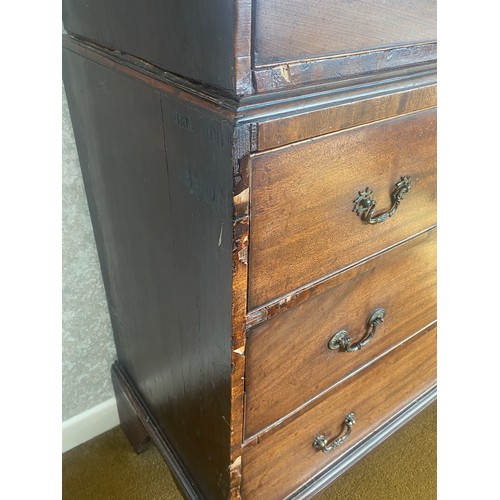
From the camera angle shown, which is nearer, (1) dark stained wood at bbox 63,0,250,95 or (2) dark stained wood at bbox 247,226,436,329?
(1) dark stained wood at bbox 63,0,250,95

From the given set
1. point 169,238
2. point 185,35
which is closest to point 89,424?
point 169,238

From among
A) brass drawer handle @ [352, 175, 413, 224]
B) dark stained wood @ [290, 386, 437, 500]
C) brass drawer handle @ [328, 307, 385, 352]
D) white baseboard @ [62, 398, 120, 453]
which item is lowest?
white baseboard @ [62, 398, 120, 453]

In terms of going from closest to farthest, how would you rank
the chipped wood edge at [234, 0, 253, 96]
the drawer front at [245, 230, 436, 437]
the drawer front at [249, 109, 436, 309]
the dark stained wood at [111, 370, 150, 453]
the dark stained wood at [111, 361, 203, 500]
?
1. the chipped wood edge at [234, 0, 253, 96]
2. the drawer front at [249, 109, 436, 309]
3. the drawer front at [245, 230, 436, 437]
4. the dark stained wood at [111, 361, 203, 500]
5. the dark stained wood at [111, 370, 150, 453]

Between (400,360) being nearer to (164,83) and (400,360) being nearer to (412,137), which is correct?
(412,137)

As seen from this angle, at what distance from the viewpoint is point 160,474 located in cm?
122

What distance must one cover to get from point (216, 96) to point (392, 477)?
3.55ft

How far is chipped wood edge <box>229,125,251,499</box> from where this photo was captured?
51cm

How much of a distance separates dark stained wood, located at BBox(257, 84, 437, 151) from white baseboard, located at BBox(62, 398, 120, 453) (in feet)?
3.28

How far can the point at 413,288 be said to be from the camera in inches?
34.9

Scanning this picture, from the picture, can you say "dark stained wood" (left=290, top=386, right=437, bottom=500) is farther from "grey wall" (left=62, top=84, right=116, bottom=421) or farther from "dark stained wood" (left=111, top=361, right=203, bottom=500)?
"grey wall" (left=62, top=84, right=116, bottom=421)

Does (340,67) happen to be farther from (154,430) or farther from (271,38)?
(154,430)

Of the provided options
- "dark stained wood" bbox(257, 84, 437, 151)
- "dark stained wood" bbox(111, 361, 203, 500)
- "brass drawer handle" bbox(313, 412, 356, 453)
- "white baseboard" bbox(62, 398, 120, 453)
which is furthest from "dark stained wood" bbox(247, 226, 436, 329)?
"white baseboard" bbox(62, 398, 120, 453)

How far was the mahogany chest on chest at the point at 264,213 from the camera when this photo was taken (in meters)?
0.51

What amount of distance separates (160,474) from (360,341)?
67cm
